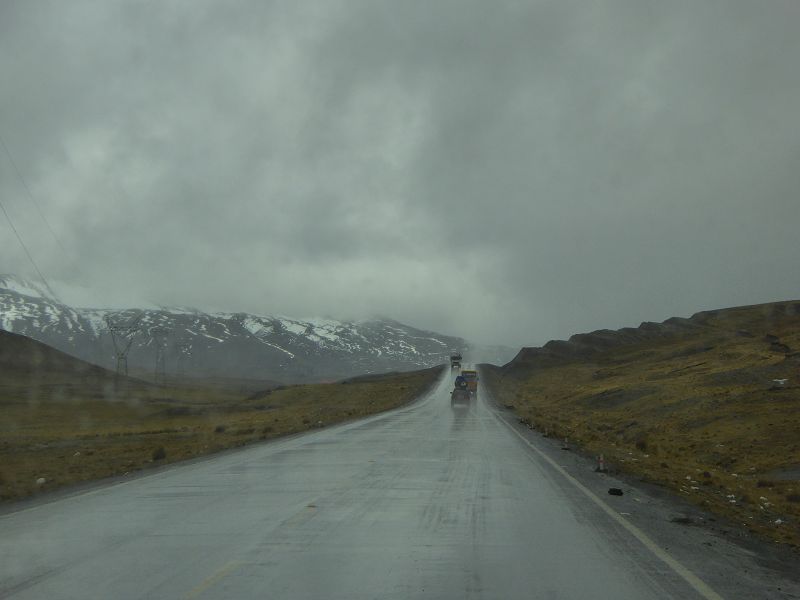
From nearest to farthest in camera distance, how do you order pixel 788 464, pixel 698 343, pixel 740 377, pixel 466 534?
pixel 466 534
pixel 788 464
pixel 740 377
pixel 698 343

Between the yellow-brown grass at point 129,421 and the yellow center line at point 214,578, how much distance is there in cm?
982

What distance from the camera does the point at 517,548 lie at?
30.0ft

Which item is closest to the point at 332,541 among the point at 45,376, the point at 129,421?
the point at 129,421

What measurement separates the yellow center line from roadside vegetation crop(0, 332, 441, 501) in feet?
31.8

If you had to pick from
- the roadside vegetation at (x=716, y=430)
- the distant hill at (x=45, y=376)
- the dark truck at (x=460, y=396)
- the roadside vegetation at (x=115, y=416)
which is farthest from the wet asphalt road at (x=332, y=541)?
the distant hill at (x=45, y=376)

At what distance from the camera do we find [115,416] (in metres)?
91.6

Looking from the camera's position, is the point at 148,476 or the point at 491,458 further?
the point at 491,458

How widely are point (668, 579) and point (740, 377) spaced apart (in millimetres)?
46688

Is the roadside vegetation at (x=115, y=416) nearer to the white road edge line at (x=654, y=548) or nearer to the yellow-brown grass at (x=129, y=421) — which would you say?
the yellow-brown grass at (x=129, y=421)

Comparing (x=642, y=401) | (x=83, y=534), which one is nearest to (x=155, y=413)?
(x=642, y=401)

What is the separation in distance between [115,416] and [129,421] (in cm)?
1009

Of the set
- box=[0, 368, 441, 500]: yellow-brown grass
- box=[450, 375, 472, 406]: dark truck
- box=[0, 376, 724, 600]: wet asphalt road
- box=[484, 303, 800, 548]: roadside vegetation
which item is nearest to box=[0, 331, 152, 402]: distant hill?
box=[0, 368, 441, 500]: yellow-brown grass

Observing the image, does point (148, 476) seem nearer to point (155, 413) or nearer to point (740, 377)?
point (740, 377)

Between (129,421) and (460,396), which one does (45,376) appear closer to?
(129,421)
